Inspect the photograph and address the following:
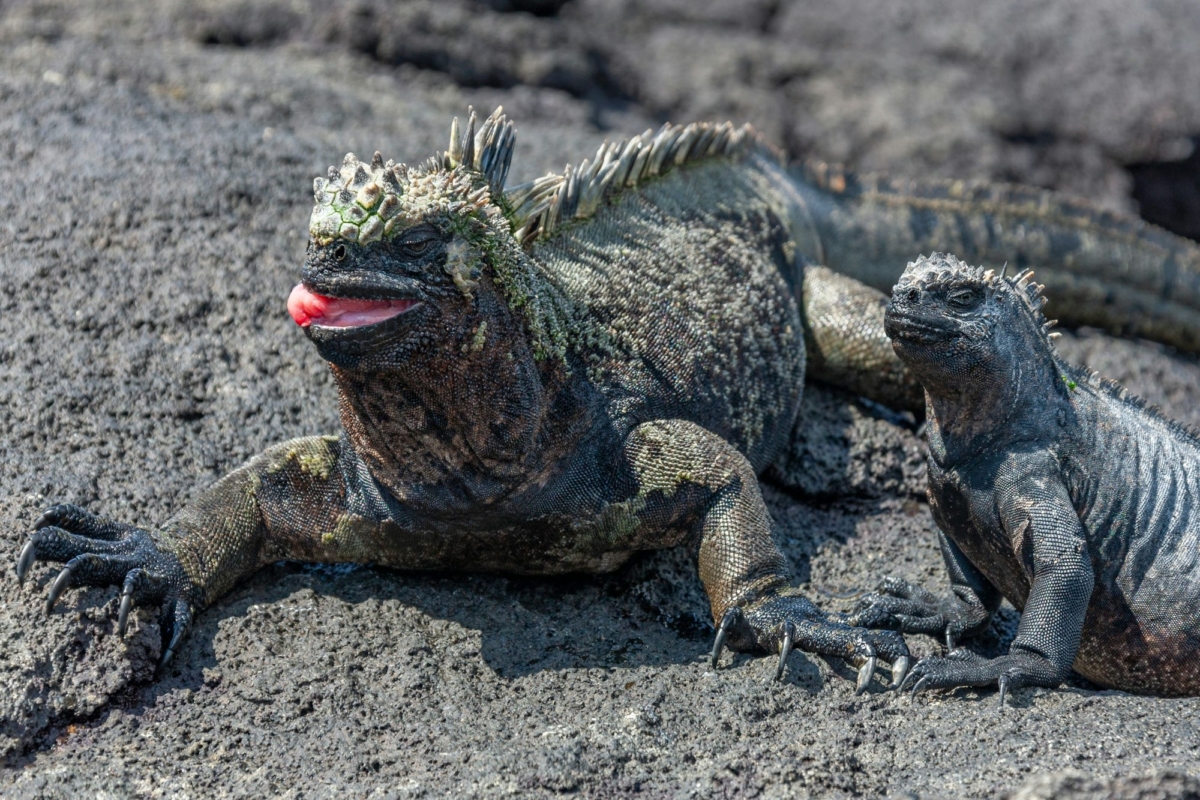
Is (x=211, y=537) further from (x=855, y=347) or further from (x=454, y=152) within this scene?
(x=855, y=347)

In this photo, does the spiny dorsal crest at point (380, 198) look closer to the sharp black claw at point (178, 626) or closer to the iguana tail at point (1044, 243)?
the sharp black claw at point (178, 626)

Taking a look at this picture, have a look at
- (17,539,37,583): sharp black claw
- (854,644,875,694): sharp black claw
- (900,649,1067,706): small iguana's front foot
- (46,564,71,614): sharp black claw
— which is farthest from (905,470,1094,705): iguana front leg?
(17,539,37,583): sharp black claw

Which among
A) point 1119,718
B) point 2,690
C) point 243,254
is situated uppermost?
point 243,254

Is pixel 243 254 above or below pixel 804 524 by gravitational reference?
above

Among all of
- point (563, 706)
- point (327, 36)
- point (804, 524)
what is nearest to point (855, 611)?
point (804, 524)

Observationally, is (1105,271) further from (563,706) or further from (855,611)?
(563,706)

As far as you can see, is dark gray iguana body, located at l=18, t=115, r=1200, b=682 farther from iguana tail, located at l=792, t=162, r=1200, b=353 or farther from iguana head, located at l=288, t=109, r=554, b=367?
iguana tail, located at l=792, t=162, r=1200, b=353

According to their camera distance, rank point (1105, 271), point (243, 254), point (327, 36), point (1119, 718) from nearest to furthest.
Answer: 1. point (1119, 718)
2. point (243, 254)
3. point (1105, 271)
4. point (327, 36)

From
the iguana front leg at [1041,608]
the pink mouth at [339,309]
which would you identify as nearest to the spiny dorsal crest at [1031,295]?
the iguana front leg at [1041,608]
